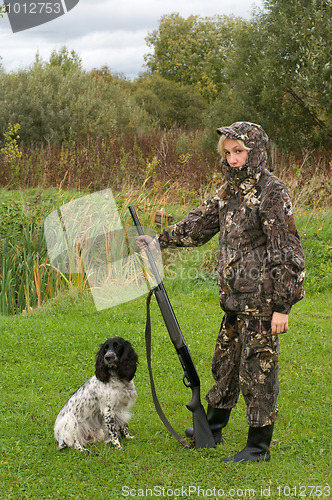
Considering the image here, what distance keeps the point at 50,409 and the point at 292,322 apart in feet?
11.2

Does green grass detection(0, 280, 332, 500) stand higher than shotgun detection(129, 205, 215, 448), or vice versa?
shotgun detection(129, 205, 215, 448)

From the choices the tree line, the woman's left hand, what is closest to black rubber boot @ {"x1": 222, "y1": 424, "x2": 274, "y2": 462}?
the woman's left hand

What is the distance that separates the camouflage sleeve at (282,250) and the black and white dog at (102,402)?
3.76ft

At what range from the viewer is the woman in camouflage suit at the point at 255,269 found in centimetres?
322

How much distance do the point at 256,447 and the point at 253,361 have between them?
65 cm

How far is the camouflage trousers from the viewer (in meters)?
3.40

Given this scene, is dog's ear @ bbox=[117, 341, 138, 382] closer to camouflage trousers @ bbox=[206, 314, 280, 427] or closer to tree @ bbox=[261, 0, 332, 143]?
camouflage trousers @ bbox=[206, 314, 280, 427]

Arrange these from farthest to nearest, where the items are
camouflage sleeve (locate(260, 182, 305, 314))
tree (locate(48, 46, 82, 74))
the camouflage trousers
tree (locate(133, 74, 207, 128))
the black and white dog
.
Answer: tree (locate(133, 74, 207, 128)) → tree (locate(48, 46, 82, 74)) → the black and white dog → the camouflage trousers → camouflage sleeve (locate(260, 182, 305, 314))

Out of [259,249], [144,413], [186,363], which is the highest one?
[259,249]

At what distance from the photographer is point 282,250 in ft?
10.5

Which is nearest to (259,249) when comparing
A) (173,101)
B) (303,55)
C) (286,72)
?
(303,55)

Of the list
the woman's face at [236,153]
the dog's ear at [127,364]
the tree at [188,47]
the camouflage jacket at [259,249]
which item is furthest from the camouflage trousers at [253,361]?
the tree at [188,47]

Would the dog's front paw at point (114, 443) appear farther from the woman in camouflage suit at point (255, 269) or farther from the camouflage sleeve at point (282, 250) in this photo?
the camouflage sleeve at point (282, 250)

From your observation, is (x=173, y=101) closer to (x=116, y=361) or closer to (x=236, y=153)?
(x=236, y=153)
